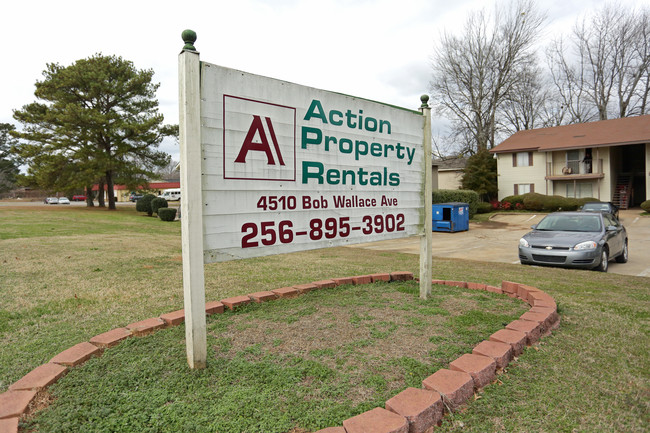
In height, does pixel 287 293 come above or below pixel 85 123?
below

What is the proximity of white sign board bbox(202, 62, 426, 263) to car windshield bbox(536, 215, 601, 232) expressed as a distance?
649cm

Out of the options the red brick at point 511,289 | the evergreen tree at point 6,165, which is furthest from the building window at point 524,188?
the evergreen tree at point 6,165

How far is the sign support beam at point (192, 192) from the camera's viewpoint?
2.72 metres

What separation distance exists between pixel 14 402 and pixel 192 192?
1.64 meters

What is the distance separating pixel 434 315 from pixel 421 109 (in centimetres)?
269

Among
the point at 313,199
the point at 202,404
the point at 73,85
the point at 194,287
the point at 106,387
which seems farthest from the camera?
the point at 73,85

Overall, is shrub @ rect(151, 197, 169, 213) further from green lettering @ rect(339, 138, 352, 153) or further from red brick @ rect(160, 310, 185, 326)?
→ green lettering @ rect(339, 138, 352, 153)

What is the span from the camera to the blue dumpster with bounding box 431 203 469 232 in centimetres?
1931

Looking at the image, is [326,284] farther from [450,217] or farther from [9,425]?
[450,217]

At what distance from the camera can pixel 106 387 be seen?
2492mm

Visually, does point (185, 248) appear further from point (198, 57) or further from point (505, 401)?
point (505, 401)

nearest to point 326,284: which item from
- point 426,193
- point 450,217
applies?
point 426,193

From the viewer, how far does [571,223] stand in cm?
955

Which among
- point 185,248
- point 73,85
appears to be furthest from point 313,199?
point 73,85
